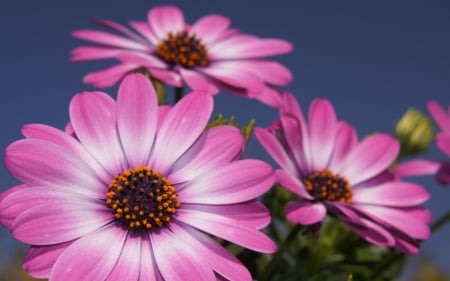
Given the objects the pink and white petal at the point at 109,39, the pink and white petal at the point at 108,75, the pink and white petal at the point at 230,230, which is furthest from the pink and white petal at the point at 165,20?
the pink and white petal at the point at 230,230

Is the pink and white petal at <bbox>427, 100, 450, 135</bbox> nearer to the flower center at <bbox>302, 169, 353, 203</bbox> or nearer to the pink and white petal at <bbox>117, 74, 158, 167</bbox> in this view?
the flower center at <bbox>302, 169, 353, 203</bbox>

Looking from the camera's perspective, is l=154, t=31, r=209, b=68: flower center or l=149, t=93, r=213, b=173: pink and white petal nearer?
l=149, t=93, r=213, b=173: pink and white petal

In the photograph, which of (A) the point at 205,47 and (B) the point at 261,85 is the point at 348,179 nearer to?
(B) the point at 261,85

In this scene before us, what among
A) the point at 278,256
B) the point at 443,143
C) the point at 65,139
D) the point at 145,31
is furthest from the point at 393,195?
the point at 145,31

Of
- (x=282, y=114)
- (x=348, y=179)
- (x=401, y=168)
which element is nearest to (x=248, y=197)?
(x=282, y=114)

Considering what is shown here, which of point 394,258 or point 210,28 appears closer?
point 394,258

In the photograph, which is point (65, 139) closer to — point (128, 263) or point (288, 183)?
point (128, 263)

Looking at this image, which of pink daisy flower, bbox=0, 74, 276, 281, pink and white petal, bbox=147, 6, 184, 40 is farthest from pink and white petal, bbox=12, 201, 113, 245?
pink and white petal, bbox=147, 6, 184, 40
